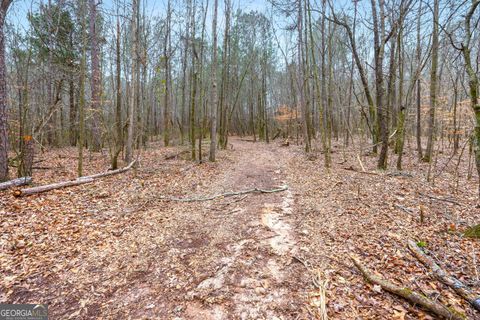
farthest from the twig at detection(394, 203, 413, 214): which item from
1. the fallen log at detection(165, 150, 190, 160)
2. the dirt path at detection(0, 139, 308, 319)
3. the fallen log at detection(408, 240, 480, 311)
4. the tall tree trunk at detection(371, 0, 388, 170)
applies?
the fallen log at detection(165, 150, 190, 160)

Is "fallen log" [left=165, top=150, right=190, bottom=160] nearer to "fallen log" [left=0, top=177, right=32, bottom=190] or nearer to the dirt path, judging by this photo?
the dirt path

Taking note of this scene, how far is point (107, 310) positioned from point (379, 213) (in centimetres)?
501

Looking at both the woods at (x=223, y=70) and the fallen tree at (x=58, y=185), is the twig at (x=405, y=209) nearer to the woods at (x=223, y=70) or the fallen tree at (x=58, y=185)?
the woods at (x=223, y=70)

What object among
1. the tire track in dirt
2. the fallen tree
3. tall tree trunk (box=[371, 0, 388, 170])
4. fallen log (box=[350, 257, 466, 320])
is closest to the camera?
fallen log (box=[350, 257, 466, 320])

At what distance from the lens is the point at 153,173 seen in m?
8.54

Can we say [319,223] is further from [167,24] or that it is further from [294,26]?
[167,24]

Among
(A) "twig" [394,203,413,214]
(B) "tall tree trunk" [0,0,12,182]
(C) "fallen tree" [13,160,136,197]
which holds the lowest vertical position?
(A) "twig" [394,203,413,214]

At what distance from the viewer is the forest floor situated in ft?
8.89

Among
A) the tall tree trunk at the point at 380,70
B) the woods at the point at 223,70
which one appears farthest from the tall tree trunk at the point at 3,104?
the tall tree trunk at the point at 380,70

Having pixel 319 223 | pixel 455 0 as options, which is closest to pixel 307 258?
pixel 319 223

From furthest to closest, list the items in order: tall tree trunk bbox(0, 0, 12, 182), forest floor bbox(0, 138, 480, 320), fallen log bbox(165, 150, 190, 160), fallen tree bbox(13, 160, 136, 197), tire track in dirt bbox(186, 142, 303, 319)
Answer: fallen log bbox(165, 150, 190, 160) → tall tree trunk bbox(0, 0, 12, 182) → fallen tree bbox(13, 160, 136, 197) → forest floor bbox(0, 138, 480, 320) → tire track in dirt bbox(186, 142, 303, 319)

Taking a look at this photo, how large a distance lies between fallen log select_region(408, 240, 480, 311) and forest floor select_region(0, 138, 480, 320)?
0.29 feet

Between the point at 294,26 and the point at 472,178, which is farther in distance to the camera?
A: the point at 294,26

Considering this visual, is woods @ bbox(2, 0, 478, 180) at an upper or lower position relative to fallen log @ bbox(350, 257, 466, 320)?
upper
